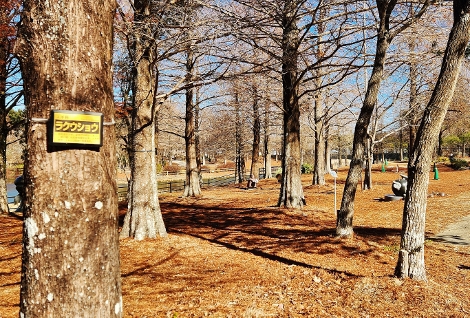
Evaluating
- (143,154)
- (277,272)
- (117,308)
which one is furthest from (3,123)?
(117,308)

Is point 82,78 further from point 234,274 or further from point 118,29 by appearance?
point 118,29

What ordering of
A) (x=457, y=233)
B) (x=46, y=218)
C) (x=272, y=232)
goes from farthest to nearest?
1. (x=457, y=233)
2. (x=272, y=232)
3. (x=46, y=218)

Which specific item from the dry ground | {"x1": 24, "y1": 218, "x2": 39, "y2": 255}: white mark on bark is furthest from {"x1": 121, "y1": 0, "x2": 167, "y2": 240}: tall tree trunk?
{"x1": 24, "y1": 218, "x2": 39, "y2": 255}: white mark on bark

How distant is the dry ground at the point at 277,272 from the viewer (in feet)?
12.8

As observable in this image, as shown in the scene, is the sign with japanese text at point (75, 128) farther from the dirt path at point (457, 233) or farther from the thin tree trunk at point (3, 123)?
the thin tree trunk at point (3, 123)

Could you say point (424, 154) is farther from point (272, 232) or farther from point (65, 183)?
point (65, 183)

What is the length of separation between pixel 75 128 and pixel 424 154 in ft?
15.3

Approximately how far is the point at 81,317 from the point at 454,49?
5.43 meters

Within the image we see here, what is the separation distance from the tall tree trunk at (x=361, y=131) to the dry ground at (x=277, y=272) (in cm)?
51

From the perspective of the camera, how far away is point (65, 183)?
1805 mm

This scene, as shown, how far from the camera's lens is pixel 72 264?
1.79 m

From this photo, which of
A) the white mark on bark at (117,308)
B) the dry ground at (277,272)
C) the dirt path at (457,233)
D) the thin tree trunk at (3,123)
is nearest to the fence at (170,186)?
the thin tree trunk at (3,123)

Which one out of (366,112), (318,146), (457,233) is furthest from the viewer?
(318,146)

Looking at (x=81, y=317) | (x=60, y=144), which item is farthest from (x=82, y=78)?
(x=81, y=317)
